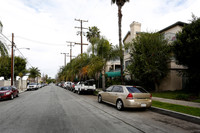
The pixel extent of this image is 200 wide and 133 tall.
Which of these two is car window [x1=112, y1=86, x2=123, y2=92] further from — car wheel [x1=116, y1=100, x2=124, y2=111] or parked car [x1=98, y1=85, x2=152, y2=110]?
car wheel [x1=116, y1=100, x2=124, y2=111]

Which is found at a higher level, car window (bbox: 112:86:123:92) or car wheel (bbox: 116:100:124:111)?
car window (bbox: 112:86:123:92)

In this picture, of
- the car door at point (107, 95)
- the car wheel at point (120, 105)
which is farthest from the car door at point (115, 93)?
the car door at point (107, 95)

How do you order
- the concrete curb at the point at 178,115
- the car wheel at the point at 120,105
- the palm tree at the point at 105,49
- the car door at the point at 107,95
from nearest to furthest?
Answer: the concrete curb at the point at 178,115
the car wheel at the point at 120,105
the car door at the point at 107,95
the palm tree at the point at 105,49

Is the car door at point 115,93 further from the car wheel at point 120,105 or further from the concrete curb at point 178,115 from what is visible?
the concrete curb at point 178,115

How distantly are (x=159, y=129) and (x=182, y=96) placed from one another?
7.97 metres

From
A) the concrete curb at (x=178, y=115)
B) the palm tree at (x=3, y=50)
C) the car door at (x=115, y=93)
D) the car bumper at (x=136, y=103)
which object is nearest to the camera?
the palm tree at (x=3, y=50)

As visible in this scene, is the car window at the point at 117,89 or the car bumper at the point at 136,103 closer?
the car bumper at the point at 136,103

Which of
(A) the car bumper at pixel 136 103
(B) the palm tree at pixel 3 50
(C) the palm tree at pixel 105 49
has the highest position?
(C) the palm tree at pixel 105 49

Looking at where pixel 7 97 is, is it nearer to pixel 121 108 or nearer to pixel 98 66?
pixel 98 66

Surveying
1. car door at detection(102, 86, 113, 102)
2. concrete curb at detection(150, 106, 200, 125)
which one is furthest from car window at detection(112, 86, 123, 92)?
concrete curb at detection(150, 106, 200, 125)

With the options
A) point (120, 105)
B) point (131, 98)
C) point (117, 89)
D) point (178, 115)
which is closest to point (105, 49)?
point (117, 89)

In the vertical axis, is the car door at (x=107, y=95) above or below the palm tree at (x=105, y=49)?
below

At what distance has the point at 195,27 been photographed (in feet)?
39.9

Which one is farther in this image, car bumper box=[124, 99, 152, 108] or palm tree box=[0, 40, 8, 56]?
car bumper box=[124, 99, 152, 108]
